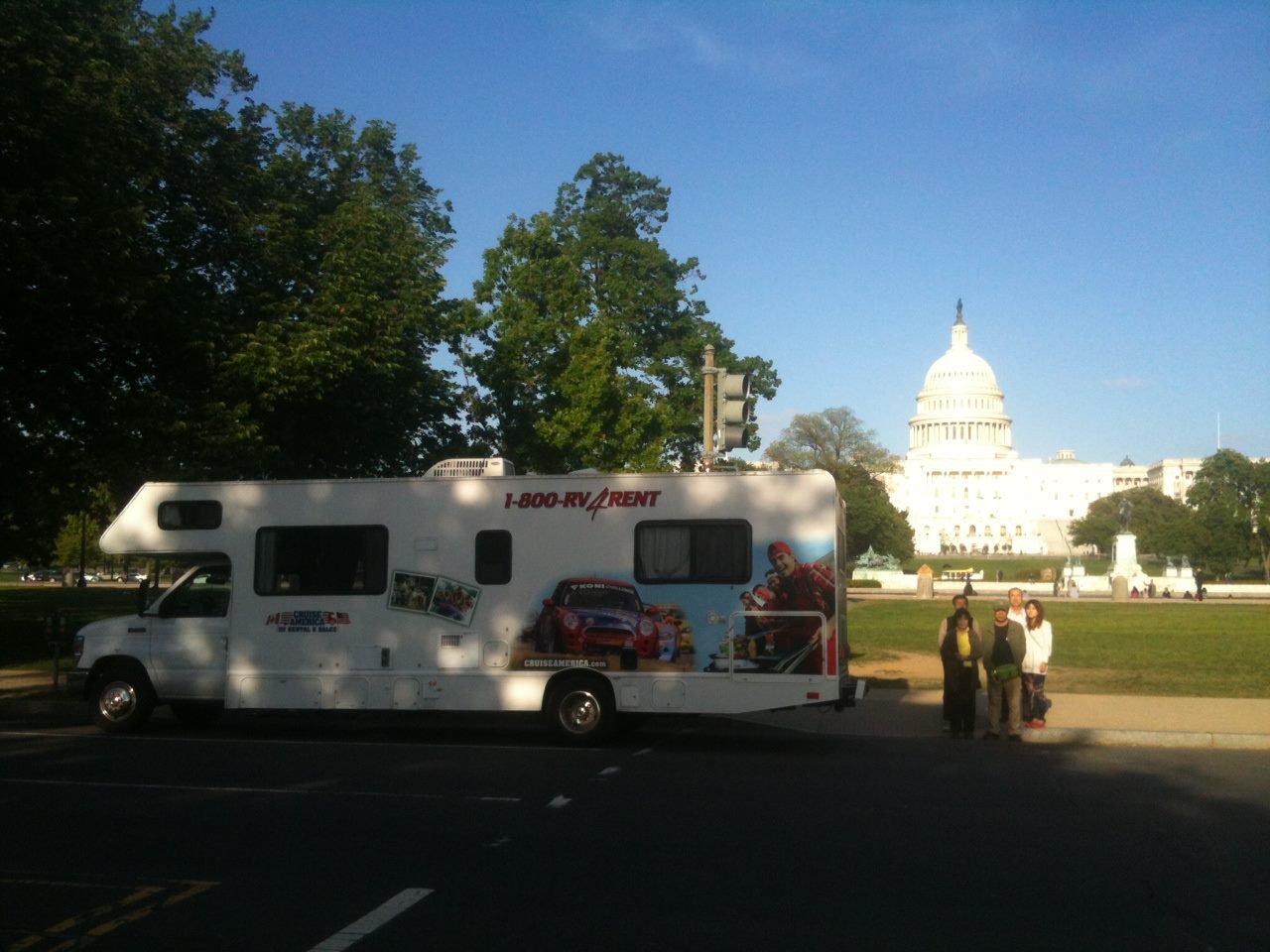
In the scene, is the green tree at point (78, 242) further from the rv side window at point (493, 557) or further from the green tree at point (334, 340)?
the rv side window at point (493, 557)

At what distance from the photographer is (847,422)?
91.3 meters

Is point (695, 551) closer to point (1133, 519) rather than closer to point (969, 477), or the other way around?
point (1133, 519)

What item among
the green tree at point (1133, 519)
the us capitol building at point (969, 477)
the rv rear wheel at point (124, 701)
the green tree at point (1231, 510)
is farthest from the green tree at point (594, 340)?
the us capitol building at point (969, 477)

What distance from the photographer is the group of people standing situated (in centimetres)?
1527

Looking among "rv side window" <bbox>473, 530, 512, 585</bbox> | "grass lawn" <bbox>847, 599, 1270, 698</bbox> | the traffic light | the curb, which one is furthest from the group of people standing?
"rv side window" <bbox>473, 530, 512, 585</bbox>

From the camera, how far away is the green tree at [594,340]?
3225cm

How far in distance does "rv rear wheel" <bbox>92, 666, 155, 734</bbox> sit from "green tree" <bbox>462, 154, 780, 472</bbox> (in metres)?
13.6

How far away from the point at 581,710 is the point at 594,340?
68.2 ft

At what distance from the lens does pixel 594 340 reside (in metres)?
33.9

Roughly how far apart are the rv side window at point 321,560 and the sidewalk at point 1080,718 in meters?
4.48

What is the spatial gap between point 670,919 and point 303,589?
29.4 feet

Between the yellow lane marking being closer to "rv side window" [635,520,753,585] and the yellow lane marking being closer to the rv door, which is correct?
"rv side window" [635,520,753,585]

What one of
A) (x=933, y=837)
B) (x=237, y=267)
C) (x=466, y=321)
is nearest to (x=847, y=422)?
(x=466, y=321)

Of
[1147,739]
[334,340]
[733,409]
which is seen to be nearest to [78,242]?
[334,340]
